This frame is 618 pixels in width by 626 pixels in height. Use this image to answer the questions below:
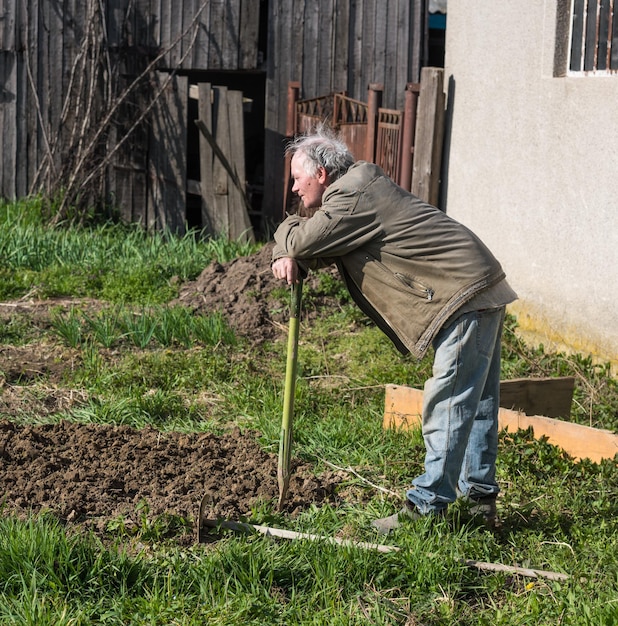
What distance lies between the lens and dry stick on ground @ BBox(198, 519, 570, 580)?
4043mm

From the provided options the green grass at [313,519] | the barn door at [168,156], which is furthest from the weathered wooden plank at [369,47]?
the green grass at [313,519]

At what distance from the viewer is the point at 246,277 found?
28.1 feet

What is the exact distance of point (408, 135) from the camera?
9.20 meters

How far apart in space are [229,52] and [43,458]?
7733 millimetres

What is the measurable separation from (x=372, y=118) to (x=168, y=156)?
331 cm

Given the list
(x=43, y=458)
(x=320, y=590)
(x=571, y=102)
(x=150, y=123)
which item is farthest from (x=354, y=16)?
(x=320, y=590)

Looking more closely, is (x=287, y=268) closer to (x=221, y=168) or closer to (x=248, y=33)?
(x=221, y=168)

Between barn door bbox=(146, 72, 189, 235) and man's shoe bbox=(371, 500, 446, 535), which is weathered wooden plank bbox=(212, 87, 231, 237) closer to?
barn door bbox=(146, 72, 189, 235)

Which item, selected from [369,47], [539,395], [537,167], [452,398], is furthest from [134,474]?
[369,47]

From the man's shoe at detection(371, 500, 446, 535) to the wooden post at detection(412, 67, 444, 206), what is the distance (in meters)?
5.06

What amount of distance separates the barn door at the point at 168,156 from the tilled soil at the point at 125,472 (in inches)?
225

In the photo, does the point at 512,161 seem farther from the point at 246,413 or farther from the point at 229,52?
the point at 229,52

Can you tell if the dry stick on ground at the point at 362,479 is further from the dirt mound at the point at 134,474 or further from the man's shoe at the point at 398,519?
the man's shoe at the point at 398,519

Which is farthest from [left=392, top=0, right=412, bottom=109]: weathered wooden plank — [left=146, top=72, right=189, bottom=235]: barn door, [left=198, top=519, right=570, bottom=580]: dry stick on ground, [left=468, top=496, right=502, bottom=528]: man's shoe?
[left=198, top=519, right=570, bottom=580]: dry stick on ground
